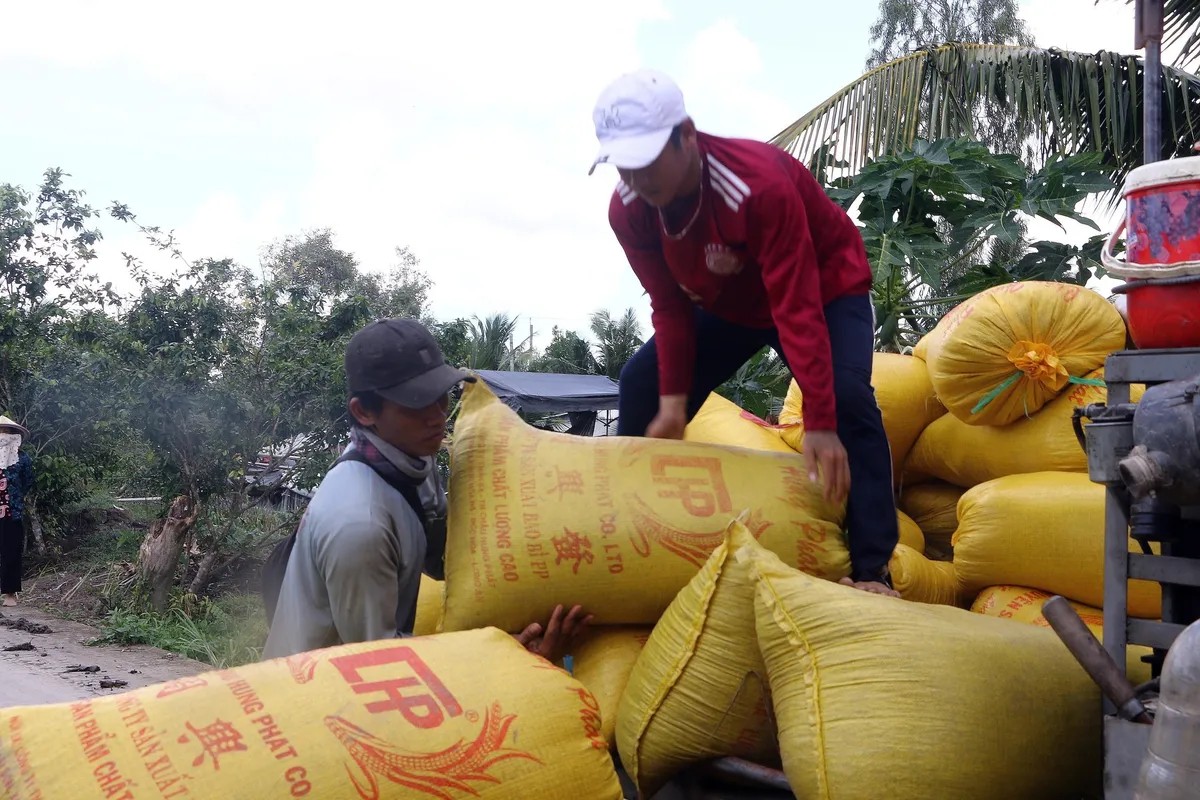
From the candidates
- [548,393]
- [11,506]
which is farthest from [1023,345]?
[548,393]

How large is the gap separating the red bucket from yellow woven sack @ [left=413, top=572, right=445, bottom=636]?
1777 mm

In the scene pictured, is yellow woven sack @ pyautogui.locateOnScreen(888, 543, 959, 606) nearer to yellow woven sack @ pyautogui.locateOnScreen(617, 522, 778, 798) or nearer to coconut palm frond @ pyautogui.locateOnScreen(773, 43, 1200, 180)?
yellow woven sack @ pyautogui.locateOnScreen(617, 522, 778, 798)

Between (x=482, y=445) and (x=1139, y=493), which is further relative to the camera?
(x=482, y=445)

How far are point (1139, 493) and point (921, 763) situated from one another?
0.58 m

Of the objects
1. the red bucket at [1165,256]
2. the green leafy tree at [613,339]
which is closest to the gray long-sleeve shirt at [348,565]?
the red bucket at [1165,256]

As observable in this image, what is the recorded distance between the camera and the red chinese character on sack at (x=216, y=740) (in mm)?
1498

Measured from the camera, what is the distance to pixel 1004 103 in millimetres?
8180

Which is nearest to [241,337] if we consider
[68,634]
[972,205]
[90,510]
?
[68,634]

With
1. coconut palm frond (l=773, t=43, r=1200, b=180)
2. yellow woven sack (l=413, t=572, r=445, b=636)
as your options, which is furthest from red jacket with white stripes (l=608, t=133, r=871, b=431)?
coconut palm frond (l=773, t=43, r=1200, b=180)

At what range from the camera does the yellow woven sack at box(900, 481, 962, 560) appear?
3121 mm

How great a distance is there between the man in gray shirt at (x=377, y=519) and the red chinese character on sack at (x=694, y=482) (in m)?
0.33

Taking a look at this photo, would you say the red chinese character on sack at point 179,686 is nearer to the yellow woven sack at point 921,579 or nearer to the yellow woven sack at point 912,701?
the yellow woven sack at point 912,701

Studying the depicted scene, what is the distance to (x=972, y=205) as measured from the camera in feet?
16.2

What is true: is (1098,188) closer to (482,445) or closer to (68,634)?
(482,445)
